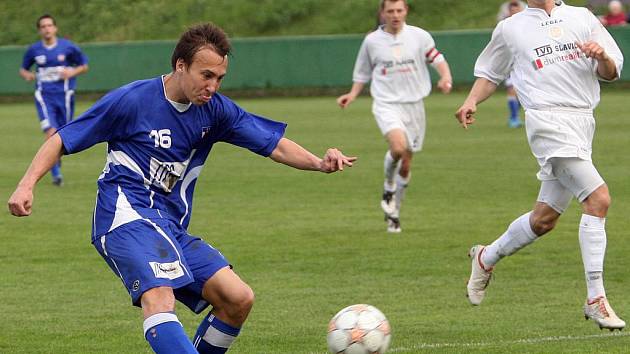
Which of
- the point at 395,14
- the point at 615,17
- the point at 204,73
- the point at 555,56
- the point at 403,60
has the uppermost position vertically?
the point at 204,73

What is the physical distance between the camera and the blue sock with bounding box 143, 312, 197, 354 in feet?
19.2

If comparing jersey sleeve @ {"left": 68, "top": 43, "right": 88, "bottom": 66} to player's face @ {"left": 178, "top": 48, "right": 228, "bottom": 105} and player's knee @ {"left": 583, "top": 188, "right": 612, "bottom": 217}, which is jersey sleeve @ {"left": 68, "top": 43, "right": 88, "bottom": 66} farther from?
player's face @ {"left": 178, "top": 48, "right": 228, "bottom": 105}

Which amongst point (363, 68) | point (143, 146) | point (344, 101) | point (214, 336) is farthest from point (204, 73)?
point (363, 68)

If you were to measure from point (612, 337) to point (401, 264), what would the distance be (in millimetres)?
3222

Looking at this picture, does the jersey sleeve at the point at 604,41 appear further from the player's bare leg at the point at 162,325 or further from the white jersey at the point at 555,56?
the player's bare leg at the point at 162,325

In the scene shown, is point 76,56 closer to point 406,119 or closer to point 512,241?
point 406,119

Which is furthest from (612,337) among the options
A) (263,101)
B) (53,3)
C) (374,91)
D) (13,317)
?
(53,3)

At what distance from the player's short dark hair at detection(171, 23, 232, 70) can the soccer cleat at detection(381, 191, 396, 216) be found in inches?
261

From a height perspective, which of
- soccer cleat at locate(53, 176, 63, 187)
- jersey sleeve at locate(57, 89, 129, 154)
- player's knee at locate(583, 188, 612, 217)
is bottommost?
soccer cleat at locate(53, 176, 63, 187)

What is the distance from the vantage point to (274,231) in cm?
1284

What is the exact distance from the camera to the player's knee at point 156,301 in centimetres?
593

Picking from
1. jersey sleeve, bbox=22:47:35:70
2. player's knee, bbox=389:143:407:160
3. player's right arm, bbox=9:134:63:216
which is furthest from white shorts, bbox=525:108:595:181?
jersey sleeve, bbox=22:47:35:70

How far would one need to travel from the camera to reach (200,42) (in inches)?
243

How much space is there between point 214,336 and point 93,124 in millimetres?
1207
